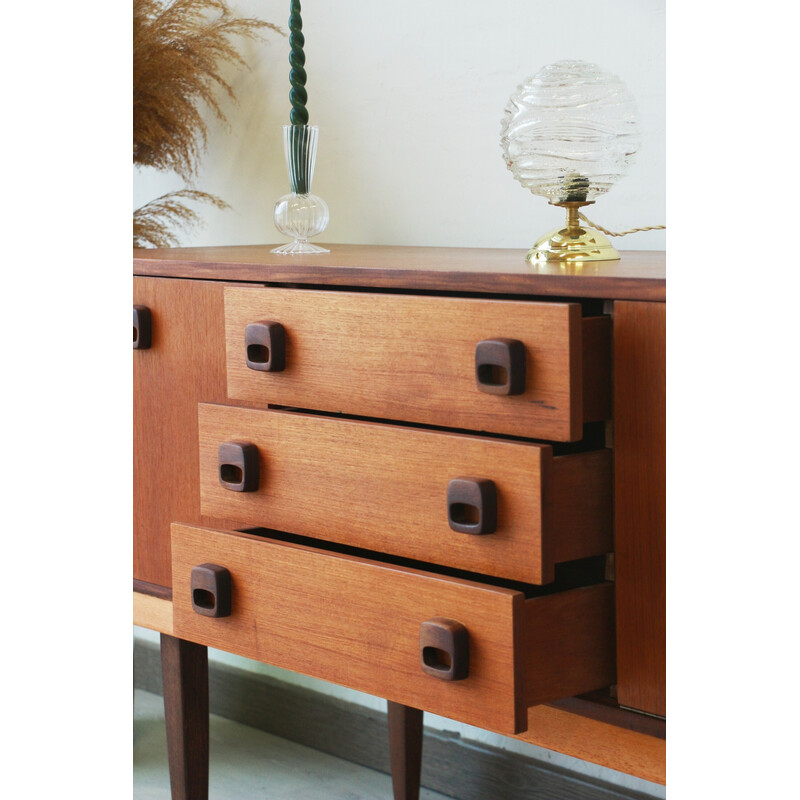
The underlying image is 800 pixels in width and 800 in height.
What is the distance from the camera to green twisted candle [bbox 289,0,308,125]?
143 centimetres

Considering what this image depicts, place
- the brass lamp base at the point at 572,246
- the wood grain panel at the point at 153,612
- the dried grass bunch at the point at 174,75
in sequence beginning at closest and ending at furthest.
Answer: the brass lamp base at the point at 572,246, the wood grain panel at the point at 153,612, the dried grass bunch at the point at 174,75

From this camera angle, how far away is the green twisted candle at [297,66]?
56.2 inches

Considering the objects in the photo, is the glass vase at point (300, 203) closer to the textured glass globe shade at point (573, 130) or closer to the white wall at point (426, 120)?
the white wall at point (426, 120)

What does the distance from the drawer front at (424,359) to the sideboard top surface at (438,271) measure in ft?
0.11

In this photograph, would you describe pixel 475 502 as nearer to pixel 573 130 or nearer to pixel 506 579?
pixel 506 579

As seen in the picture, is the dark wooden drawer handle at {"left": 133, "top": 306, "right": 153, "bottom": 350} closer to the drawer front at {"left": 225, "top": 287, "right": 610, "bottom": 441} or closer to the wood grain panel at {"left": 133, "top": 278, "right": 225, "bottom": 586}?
the wood grain panel at {"left": 133, "top": 278, "right": 225, "bottom": 586}

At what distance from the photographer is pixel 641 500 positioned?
0.88 metres

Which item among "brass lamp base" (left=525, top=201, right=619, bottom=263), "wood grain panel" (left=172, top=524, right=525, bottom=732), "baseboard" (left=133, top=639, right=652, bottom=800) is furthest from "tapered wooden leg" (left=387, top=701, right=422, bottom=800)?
"brass lamp base" (left=525, top=201, right=619, bottom=263)

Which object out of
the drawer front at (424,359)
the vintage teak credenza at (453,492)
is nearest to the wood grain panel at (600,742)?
the vintage teak credenza at (453,492)
